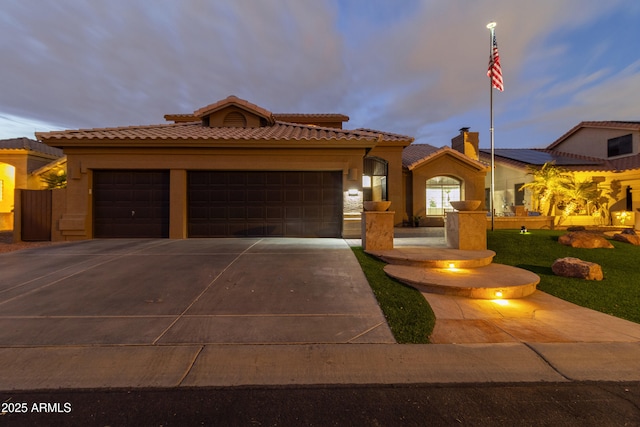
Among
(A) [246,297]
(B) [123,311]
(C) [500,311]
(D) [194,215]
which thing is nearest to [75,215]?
(D) [194,215]

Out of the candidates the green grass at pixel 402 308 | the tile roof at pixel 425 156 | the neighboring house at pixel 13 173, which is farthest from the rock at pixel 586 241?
the neighboring house at pixel 13 173

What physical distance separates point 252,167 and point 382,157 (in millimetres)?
8267

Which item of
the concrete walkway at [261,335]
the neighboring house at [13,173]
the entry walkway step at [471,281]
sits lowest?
the concrete walkway at [261,335]

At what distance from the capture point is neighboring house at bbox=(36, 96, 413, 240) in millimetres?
11438

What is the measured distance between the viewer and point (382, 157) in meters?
16.9

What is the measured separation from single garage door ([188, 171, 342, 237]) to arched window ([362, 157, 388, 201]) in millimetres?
5790

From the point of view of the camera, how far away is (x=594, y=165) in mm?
18875

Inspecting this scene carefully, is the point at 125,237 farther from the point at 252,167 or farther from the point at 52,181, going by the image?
the point at 52,181

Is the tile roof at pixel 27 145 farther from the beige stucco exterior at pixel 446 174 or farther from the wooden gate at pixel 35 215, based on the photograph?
the beige stucco exterior at pixel 446 174

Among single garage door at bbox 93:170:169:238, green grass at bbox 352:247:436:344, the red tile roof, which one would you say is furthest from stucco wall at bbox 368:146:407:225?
single garage door at bbox 93:170:169:238

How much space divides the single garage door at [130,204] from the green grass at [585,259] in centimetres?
1206

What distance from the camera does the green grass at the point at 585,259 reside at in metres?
5.35

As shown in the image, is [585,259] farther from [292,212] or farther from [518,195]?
[518,195]

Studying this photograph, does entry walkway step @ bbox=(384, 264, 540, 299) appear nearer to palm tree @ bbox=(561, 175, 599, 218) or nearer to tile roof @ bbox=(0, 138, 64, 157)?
palm tree @ bbox=(561, 175, 599, 218)
